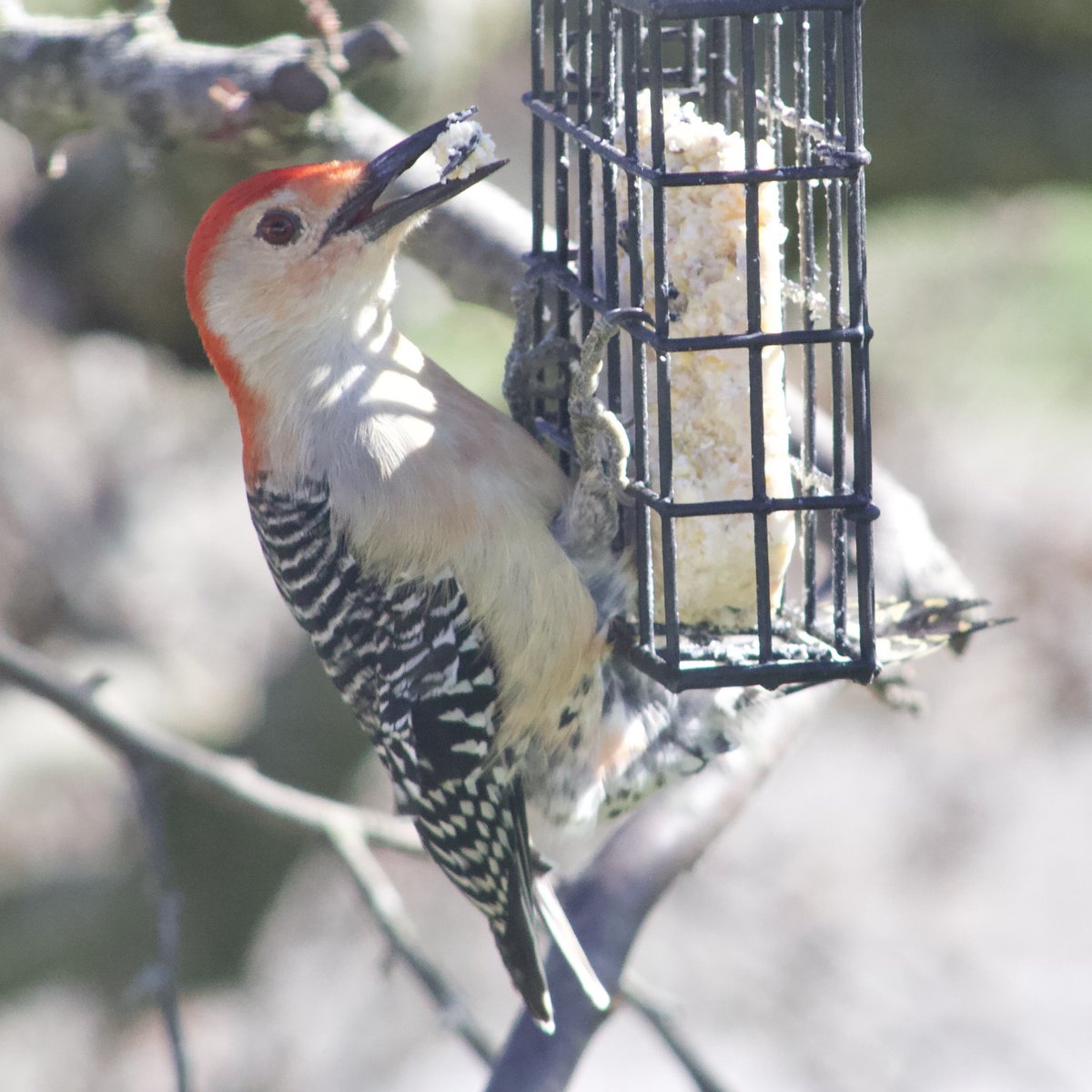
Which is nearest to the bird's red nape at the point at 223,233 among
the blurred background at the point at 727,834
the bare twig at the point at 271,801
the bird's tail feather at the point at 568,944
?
the bare twig at the point at 271,801

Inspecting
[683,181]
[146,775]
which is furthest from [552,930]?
[683,181]

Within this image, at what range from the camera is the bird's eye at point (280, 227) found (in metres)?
2.99

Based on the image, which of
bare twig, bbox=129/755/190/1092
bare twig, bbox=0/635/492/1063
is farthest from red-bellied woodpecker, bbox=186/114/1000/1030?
bare twig, bbox=129/755/190/1092

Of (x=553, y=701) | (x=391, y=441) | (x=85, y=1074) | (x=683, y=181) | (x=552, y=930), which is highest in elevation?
(x=683, y=181)

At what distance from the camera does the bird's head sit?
9.71ft

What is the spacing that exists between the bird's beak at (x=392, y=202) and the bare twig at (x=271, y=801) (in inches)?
44.4

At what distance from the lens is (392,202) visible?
2.95m

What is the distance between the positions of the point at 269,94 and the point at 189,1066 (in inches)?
73.3

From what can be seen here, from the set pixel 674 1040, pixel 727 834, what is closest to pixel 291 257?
pixel 674 1040

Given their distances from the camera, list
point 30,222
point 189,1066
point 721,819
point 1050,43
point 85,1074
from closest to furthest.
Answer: point 189,1066
point 721,819
point 1050,43
point 30,222
point 85,1074

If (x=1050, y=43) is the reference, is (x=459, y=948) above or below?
below

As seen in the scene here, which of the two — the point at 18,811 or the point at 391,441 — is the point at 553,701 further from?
the point at 18,811

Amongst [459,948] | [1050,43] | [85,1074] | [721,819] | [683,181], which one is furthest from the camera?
[459,948]

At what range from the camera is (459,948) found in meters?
8.52
